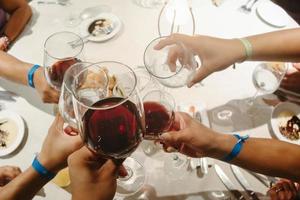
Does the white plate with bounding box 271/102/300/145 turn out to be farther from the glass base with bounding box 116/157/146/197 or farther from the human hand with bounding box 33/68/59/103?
the human hand with bounding box 33/68/59/103

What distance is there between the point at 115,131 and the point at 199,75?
0.53 m

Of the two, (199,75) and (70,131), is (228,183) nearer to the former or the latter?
(199,75)

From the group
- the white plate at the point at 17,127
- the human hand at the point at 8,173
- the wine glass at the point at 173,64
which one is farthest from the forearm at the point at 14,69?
the wine glass at the point at 173,64

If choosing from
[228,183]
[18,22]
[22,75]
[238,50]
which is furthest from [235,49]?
[18,22]

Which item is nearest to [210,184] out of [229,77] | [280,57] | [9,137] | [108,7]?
[229,77]

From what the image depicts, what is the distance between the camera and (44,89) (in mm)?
1228

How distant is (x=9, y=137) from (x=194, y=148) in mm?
670

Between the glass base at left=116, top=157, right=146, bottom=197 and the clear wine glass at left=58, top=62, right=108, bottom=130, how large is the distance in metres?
0.27

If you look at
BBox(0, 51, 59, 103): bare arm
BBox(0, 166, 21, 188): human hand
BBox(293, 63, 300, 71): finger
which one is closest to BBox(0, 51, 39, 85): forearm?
BBox(0, 51, 59, 103): bare arm

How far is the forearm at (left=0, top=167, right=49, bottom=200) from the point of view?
1045 millimetres

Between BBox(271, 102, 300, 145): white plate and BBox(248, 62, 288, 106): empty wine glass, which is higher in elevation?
BBox(248, 62, 288, 106): empty wine glass

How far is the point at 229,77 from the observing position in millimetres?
1350

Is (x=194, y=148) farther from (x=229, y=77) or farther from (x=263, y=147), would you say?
(x=229, y=77)

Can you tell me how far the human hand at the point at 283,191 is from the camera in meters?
1.03
